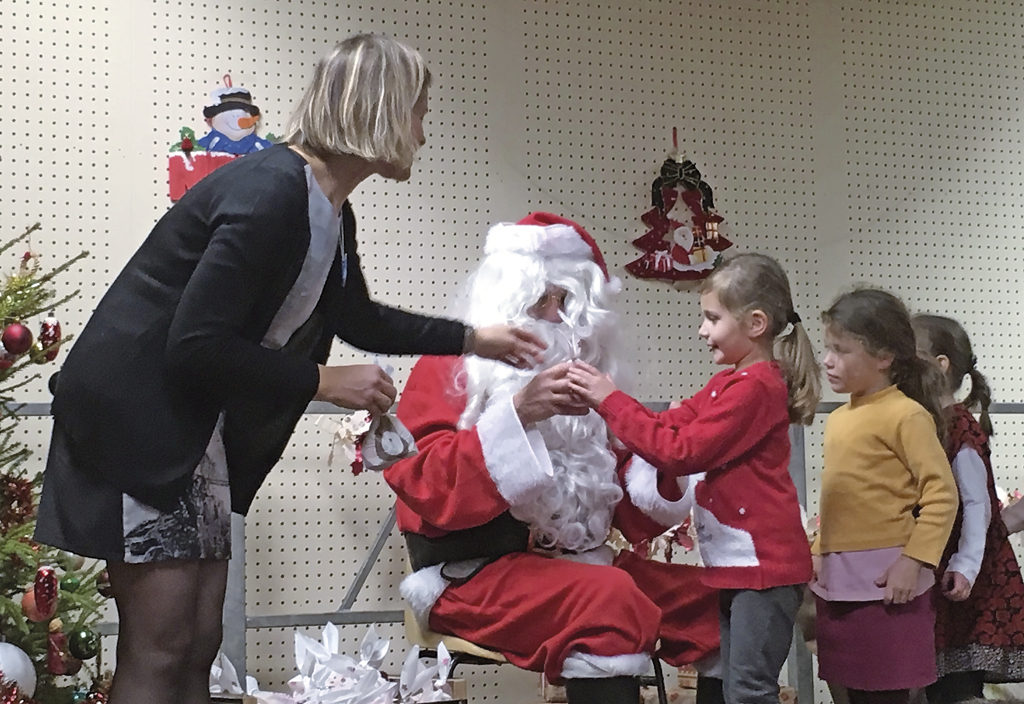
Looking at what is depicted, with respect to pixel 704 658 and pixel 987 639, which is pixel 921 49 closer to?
pixel 987 639

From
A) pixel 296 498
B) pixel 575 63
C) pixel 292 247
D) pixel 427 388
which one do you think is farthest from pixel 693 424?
pixel 575 63

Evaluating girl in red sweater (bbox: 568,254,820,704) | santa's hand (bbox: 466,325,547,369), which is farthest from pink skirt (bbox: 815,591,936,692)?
santa's hand (bbox: 466,325,547,369)

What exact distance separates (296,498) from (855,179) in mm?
2297

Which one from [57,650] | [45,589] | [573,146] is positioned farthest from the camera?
[573,146]

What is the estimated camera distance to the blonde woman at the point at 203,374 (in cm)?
135

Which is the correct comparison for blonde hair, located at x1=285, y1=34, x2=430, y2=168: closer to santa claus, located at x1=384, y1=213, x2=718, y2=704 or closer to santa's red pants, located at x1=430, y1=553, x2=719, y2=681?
santa claus, located at x1=384, y1=213, x2=718, y2=704

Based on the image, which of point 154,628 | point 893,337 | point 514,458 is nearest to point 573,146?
point 893,337

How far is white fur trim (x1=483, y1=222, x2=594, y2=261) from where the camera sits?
9.05 feet

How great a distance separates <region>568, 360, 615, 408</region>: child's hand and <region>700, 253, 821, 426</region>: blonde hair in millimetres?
349

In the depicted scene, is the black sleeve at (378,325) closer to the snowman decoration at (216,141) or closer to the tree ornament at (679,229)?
the snowman decoration at (216,141)

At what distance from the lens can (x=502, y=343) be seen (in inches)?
73.6

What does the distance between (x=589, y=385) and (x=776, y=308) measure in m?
0.47

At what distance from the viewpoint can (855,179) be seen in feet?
13.2

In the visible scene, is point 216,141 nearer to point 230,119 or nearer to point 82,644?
point 230,119
